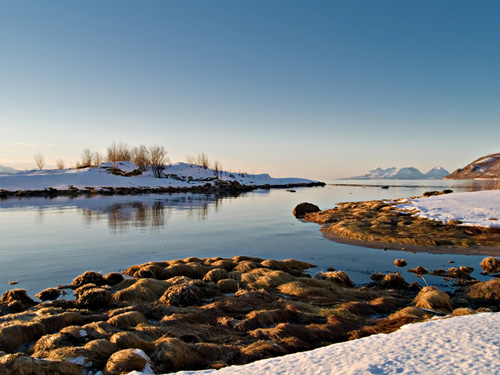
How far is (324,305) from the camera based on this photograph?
8102mm

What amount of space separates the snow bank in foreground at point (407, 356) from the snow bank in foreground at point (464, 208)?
1539 centimetres

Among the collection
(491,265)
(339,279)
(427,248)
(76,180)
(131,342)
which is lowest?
(427,248)

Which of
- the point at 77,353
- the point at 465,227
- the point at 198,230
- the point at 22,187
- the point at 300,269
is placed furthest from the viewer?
the point at 22,187

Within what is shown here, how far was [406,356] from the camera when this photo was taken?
4488 millimetres

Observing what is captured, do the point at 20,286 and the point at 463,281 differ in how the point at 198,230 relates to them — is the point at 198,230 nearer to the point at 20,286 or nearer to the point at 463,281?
the point at 20,286

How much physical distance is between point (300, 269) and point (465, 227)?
37.3 feet

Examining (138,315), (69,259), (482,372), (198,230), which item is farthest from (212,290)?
(198,230)

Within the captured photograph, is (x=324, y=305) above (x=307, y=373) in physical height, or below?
below

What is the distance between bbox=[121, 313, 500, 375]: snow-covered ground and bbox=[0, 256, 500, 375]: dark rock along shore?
0.76m

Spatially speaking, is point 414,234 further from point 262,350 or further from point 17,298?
point 17,298

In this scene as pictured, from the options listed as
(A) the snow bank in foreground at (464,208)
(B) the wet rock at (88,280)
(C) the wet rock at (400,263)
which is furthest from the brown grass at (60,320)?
(A) the snow bank in foreground at (464,208)

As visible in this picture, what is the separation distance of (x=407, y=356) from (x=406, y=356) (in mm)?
14

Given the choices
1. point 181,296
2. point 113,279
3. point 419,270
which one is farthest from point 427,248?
point 113,279

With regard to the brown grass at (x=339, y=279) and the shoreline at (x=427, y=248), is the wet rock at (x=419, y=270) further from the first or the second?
the shoreline at (x=427, y=248)
